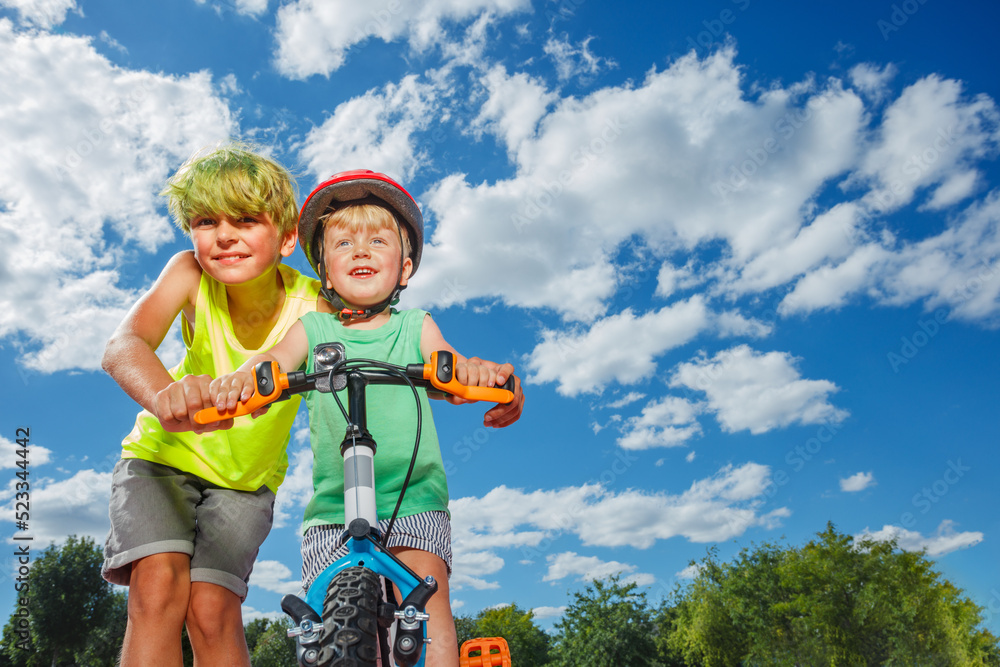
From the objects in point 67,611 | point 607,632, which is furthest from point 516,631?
point 67,611

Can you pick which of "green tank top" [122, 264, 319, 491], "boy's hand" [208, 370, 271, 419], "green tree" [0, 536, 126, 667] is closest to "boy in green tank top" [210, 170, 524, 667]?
"boy's hand" [208, 370, 271, 419]

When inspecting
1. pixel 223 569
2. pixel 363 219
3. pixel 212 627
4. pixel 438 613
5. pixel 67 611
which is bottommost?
pixel 438 613

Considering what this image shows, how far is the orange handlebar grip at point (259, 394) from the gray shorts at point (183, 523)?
139 cm

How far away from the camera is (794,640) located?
43375 millimetres

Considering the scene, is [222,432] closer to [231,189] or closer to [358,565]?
[231,189]

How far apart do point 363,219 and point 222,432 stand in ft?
4.65

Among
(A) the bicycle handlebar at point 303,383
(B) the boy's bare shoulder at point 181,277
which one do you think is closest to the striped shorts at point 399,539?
(A) the bicycle handlebar at point 303,383

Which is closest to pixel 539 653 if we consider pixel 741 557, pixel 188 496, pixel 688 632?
pixel 688 632

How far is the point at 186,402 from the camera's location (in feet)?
7.41

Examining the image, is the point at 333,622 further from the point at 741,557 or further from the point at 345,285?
the point at 741,557

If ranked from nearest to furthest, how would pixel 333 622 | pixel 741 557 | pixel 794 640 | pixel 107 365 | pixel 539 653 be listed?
pixel 333 622
pixel 107 365
pixel 794 640
pixel 741 557
pixel 539 653

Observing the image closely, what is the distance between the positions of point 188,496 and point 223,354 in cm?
80

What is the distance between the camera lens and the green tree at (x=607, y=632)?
45219 mm

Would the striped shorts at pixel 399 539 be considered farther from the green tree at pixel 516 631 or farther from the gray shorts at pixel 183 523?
the green tree at pixel 516 631
